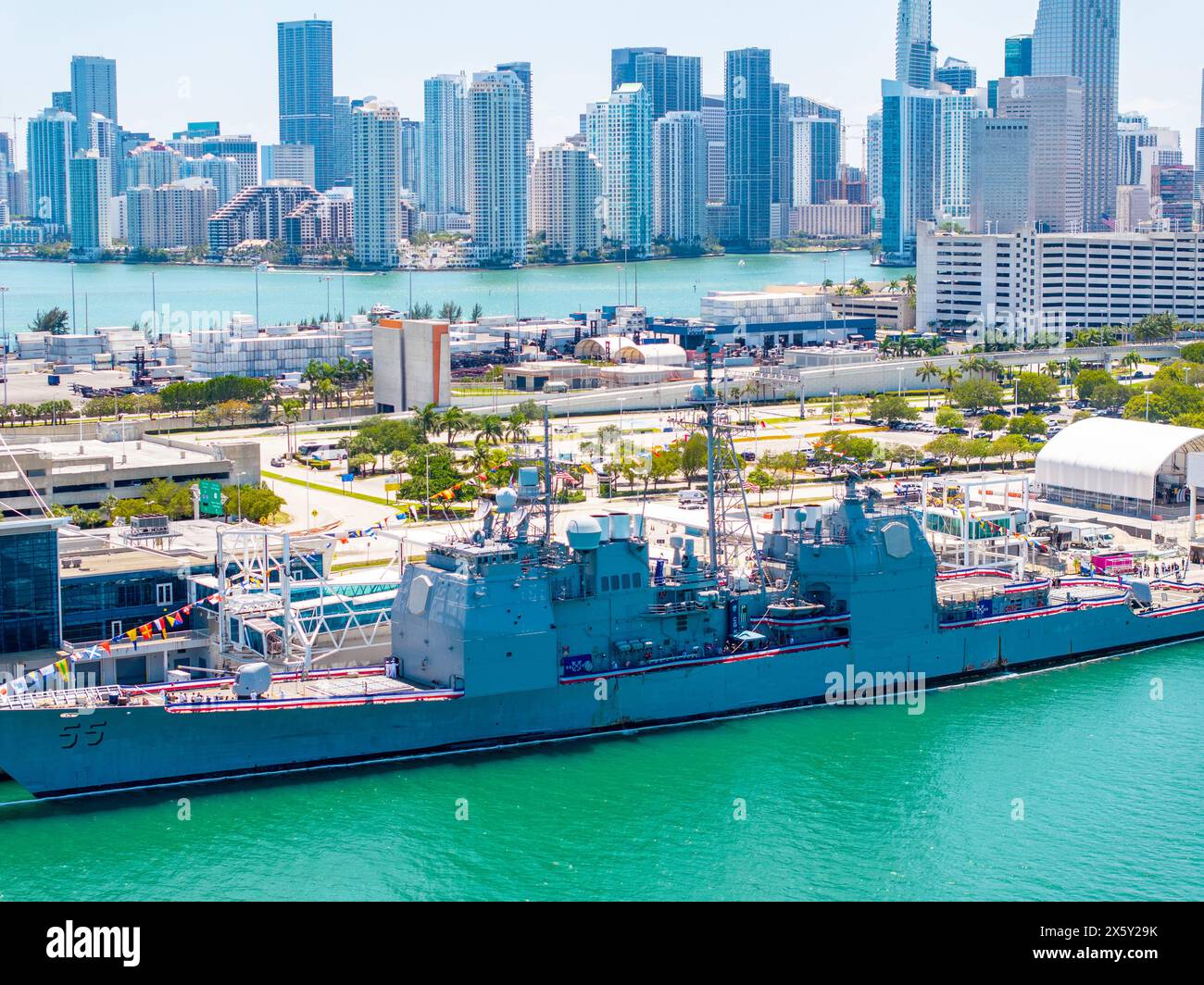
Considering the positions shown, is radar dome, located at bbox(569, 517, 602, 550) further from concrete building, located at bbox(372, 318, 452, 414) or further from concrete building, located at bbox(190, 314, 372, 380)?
concrete building, located at bbox(190, 314, 372, 380)

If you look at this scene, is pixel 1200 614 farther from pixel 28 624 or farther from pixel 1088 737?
pixel 28 624

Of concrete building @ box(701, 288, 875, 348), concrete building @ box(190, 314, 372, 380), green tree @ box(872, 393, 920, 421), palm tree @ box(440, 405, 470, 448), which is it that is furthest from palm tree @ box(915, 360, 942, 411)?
concrete building @ box(190, 314, 372, 380)

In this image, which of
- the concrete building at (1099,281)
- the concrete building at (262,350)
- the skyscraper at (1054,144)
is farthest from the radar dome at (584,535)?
the skyscraper at (1054,144)

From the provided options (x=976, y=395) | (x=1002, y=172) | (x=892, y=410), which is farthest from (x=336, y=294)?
(x=892, y=410)

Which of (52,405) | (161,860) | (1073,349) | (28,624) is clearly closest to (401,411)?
(52,405)

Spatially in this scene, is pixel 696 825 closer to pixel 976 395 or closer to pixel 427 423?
pixel 427 423

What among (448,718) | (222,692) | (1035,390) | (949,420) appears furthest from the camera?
(1035,390)

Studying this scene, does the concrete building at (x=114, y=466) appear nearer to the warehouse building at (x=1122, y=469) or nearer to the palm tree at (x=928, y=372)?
the warehouse building at (x=1122, y=469)
